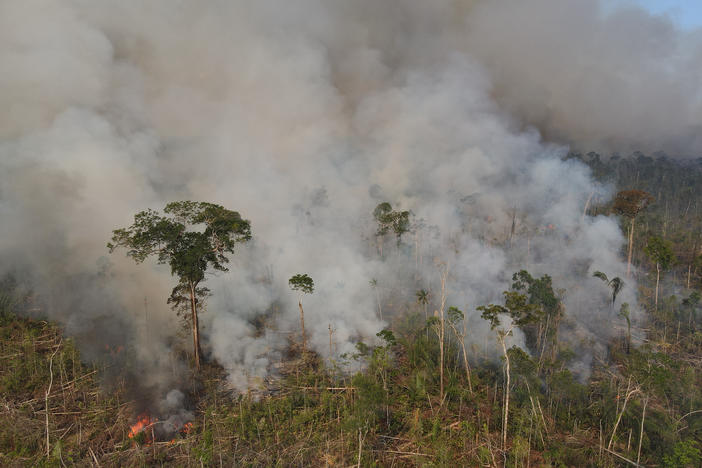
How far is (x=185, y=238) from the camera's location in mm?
17016

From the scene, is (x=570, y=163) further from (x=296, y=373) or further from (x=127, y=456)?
(x=127, y=456)

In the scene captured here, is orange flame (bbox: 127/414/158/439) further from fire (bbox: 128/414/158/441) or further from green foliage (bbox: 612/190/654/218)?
green foliage (bbox: 612/190/654/218)

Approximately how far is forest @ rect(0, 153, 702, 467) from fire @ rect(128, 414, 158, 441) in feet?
0.25

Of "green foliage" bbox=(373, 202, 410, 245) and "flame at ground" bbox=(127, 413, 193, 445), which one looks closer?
"flame at ground" bbox=(127, 413, 193, 445)

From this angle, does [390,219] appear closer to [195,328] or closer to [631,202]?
[631,202]

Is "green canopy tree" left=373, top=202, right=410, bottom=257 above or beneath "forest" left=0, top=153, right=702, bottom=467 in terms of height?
above

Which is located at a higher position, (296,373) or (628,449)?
(296,373)

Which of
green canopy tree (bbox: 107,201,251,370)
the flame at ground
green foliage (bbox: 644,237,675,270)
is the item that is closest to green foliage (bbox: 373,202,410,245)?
green foliage (bbox: 644,237,675,270)

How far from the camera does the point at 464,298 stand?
87.2 feet

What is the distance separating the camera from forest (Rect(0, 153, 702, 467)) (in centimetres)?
1203

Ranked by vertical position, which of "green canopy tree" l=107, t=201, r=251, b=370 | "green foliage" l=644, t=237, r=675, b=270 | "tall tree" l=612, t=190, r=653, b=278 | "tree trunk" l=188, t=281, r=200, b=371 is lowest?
"tree trunk" l=188, t=281, r=200, b=371

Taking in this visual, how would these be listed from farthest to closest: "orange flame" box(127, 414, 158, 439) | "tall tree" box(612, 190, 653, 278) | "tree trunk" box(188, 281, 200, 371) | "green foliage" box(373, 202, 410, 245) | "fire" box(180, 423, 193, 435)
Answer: "green foliage" box(373, 202, 410, 245) → "tall tree" box(612, 190, 653, 278) → "tree trunk" box(188, 281, 200, 371) → "fire" box(180, 423, 193, 435) → "orange flame" box(127, 414, 158, 439)

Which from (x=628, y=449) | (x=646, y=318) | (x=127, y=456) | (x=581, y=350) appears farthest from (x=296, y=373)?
(x=646, y=318)

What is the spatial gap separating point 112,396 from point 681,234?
7460 centimetres
